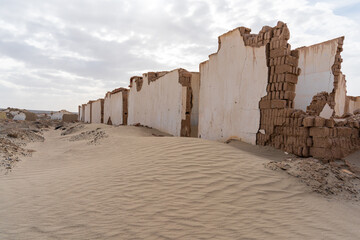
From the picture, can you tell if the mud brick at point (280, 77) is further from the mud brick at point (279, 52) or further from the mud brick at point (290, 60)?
the mud brick at point (279, 52)

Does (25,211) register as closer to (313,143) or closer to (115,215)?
(115,215)

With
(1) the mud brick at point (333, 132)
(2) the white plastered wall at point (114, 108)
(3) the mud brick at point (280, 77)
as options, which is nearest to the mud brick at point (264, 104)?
(3) the mud brick at point (280, 77)

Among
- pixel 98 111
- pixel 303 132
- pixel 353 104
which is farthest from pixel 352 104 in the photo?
pixel 98 111

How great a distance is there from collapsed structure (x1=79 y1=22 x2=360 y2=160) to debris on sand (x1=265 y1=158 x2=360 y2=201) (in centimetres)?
97

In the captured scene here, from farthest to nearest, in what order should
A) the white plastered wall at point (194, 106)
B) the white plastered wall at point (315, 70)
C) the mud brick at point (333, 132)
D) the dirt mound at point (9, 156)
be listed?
1. the white plastered wall at point (194, 106)
2. the white plastered wall at point (315, 70)
3. the dirt mound at point (9, 156)
4. the mud brick at point (333, 132)

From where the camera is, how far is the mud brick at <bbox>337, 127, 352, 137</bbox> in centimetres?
494

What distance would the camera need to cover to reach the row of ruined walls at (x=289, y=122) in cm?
474

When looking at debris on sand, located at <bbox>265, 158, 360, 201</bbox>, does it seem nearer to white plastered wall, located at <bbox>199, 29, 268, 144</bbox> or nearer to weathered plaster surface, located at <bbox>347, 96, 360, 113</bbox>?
white plastered wall, located at <bbox>199, 29, 268, 144</bbox>

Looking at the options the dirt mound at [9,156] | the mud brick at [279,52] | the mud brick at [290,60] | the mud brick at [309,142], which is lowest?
the dirt mound at [9,156]

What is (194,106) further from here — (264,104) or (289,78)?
(289,78)

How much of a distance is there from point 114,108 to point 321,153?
17517mm

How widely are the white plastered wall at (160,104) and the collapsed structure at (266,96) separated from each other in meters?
0.05

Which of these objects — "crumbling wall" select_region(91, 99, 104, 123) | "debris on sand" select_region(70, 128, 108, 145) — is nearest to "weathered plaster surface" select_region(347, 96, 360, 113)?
"debris on sand" select_region(70, 128, 108, 145)

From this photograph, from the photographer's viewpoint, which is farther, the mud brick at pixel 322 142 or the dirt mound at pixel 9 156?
the dirt mound at pixel 9 156
